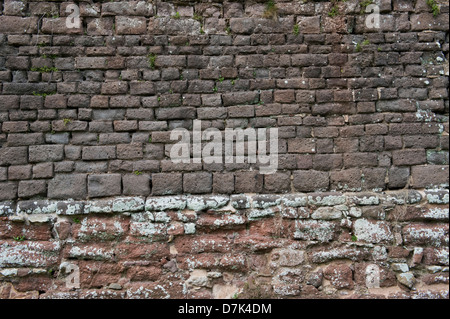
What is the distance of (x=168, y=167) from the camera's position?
120 inches

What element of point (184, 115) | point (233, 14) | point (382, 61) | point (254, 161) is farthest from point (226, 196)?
point (382, 61)

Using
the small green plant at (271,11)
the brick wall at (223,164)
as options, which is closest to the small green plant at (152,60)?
the brick wall at (223,164)

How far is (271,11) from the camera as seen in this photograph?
10.5 ft

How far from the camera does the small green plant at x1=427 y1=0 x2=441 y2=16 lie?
10.5 feet

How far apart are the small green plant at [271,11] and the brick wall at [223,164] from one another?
0.03 metres

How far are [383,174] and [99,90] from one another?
117 inches

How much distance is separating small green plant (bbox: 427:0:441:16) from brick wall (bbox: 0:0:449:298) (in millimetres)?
44

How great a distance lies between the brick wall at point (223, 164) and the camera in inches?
117

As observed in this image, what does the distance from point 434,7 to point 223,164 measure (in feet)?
8.97

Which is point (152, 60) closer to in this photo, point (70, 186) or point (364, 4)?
point (70, 186)

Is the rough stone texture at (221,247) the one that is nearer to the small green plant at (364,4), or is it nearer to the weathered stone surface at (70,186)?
the weathered stone surface at (70,186)

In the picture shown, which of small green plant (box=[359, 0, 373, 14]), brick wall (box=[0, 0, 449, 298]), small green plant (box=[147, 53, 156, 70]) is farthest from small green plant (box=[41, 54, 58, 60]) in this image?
small green plant (box=[359, 0, 373, 14])

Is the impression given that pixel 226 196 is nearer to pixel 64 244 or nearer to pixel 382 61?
pixel 64 244
